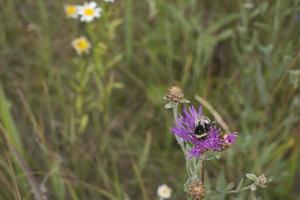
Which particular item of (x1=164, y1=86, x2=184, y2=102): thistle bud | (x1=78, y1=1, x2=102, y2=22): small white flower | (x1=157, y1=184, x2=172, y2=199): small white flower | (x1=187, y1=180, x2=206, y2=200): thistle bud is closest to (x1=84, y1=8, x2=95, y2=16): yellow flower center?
(x1=78, y1=1, x2=102, y2=22): small white flower

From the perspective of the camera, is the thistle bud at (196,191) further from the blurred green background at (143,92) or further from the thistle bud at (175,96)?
the blurred green background at (143,92)

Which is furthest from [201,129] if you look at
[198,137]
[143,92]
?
[143,92]

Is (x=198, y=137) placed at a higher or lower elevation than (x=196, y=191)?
higher

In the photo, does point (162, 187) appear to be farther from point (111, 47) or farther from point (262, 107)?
point (111, 47)

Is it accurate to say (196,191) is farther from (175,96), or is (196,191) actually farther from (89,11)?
(89,11)

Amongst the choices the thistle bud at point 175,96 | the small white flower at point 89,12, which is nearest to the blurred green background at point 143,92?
the small white flower at point 89,12

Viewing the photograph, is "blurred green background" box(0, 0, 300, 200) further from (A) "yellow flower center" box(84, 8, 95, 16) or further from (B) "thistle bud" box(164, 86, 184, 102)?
(B) "thistle bud" box(164, 86, 184, 102)
